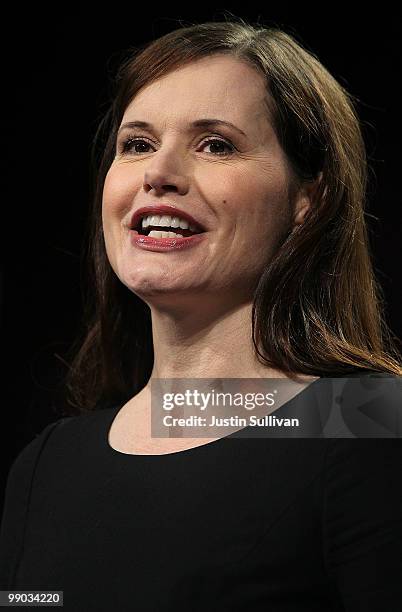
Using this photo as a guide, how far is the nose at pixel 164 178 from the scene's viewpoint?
1456 millimetres

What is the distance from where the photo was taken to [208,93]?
59.7 inches

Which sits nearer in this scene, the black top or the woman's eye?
the black top

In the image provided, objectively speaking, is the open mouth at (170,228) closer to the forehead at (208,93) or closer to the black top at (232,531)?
the forehead at (208,93)

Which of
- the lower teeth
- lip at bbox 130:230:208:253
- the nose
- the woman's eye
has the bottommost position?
lip at bbox 130:230:208:253

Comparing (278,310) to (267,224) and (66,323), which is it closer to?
(267,224)

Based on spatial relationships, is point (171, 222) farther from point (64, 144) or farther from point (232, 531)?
point (64, 144)

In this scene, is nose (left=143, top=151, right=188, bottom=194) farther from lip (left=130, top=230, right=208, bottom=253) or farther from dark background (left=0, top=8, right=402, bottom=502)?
dark background (left=0, top=8, right=402, bottom=502)

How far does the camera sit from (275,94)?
155 cm

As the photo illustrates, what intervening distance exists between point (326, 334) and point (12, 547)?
0.59m


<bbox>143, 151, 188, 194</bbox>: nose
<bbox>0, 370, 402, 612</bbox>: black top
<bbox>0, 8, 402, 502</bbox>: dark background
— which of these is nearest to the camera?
<bbox>0, 370, 402, 612</bbox>: black top

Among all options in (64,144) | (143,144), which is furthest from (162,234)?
(64,144)

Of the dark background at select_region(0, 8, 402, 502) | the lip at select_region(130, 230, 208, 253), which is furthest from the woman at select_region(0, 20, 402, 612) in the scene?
the dark background at select_region(0, 8, 402, 502)

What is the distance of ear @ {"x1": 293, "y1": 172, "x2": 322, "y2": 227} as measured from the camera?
1.55 m

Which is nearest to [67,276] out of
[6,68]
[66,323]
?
[66,323]
